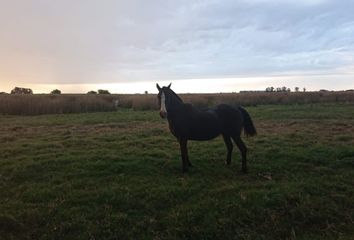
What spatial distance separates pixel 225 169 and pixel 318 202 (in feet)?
9.24

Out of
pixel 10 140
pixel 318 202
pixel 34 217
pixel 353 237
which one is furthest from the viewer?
pixel 10 140

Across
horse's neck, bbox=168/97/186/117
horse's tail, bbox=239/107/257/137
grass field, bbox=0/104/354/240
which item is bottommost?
grass field, bbox=0/104/354/240

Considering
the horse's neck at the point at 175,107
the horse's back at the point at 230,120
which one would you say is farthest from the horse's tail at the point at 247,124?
the horse's neck at the point at 175,107

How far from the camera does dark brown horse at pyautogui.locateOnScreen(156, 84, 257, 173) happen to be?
9.80m

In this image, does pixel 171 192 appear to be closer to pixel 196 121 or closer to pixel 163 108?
pixel 163 108

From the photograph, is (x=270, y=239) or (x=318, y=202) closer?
(x=270, y=239)

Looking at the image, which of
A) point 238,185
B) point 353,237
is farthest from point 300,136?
point 353,237

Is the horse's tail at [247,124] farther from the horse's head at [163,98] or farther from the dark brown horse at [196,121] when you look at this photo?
the horse's head at [163,98]

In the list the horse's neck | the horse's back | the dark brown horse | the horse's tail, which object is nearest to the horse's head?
the dark brown horse

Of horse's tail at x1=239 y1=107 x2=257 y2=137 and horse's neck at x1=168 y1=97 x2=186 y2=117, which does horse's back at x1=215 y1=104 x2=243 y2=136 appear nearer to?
horse's tail at x1=239 y1=107 x2=257 y2=137

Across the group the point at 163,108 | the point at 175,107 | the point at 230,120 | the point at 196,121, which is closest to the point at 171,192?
the point at 163,108

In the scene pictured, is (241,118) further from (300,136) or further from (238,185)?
(300,136)

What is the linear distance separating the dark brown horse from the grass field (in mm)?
836

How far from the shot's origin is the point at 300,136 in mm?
15078
